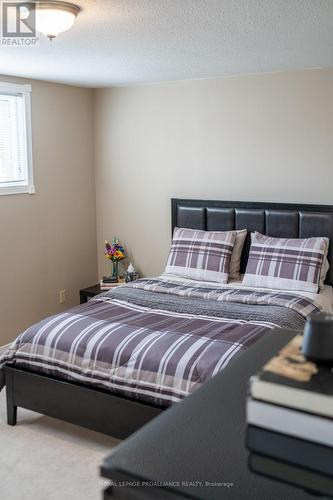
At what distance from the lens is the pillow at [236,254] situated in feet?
14.1

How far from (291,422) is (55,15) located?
208cm

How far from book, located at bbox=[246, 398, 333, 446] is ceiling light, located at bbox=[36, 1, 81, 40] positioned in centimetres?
201

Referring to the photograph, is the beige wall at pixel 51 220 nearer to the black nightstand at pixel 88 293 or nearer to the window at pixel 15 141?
the window at pixel 15 141

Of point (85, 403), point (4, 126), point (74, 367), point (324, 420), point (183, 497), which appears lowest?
point (85, 403)

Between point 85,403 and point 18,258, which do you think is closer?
point 85,403

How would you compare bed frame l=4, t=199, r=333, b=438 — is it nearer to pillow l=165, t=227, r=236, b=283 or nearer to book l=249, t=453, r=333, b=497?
pillow l=165, t=227, r=236, b=283

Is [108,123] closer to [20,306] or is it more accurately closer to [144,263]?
[144,263]

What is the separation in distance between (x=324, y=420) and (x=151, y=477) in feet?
0.87

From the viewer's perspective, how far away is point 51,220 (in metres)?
4.76

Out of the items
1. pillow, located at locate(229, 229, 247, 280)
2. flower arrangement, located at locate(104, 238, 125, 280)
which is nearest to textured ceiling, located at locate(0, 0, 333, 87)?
pillow, located at locate(229, 229, 247, 280)

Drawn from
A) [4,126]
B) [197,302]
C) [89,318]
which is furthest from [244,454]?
[4,126]

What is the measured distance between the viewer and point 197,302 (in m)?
3.67

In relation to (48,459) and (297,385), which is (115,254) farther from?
(297,385)

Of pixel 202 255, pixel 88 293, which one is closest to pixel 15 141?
pixel 88 293
